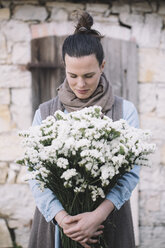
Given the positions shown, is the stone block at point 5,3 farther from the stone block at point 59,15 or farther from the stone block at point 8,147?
the stone block at point 8,147

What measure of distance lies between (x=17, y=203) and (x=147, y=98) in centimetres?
182

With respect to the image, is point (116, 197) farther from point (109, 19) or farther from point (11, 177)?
point (109, 19)

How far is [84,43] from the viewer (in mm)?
1847

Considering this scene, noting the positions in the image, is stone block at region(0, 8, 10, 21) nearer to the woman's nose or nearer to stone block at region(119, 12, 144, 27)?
stone block at region(119, 12, 144, 27)

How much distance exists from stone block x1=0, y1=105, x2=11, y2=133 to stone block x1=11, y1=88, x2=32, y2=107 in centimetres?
11

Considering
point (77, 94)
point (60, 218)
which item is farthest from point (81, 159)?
point (77, 94)

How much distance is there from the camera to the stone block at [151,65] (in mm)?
3547

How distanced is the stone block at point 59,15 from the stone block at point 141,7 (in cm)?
72

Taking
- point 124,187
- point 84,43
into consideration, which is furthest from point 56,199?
point 84,43

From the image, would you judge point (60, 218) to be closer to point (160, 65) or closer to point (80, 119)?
point (80, 119)

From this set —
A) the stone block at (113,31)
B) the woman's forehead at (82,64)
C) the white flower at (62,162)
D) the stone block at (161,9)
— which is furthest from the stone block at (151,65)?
the white flower at (62,162)

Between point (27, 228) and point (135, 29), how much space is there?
246cm

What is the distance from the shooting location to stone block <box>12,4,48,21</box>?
342cm

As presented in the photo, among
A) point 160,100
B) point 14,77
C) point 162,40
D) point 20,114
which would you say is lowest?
point 20,114
